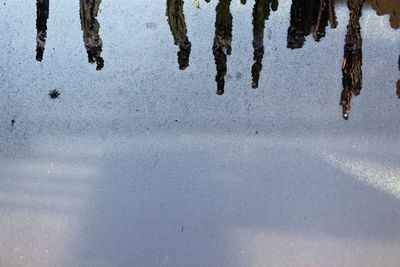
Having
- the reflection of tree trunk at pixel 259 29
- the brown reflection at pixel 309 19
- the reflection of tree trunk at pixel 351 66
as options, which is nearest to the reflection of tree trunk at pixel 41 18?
the reflection of tree trunk at pixel 259 29

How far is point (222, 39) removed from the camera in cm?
210

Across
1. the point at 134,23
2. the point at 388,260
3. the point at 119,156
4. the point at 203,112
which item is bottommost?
the point at 388,260

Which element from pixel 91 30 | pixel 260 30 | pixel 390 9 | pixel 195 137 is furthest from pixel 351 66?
pixel 91 30

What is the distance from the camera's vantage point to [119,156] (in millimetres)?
2174

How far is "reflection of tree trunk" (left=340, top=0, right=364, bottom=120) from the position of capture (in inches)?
82.4

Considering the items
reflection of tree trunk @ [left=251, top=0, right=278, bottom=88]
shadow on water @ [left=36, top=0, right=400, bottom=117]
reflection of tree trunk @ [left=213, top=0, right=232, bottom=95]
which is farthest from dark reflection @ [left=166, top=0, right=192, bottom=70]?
reflection of tree trunk @ [left=251, top=0, right=278, bottom=88]

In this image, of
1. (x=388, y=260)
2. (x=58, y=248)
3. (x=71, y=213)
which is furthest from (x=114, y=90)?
(x=388, y=260)

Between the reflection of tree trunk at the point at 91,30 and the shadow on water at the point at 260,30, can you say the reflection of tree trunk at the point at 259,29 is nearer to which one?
the shadow on water at the point at 260,30

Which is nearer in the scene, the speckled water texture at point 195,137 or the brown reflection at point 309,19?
the brown reflection at point 309,19

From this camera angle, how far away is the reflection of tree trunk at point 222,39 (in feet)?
6.83

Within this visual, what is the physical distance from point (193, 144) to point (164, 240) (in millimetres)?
401

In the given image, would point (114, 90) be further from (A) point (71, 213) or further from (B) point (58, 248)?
(B) point (58, 248)

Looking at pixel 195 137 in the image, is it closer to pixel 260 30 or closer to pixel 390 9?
pixel 260 30

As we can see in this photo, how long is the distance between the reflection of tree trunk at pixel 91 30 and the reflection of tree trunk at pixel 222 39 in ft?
1.44
